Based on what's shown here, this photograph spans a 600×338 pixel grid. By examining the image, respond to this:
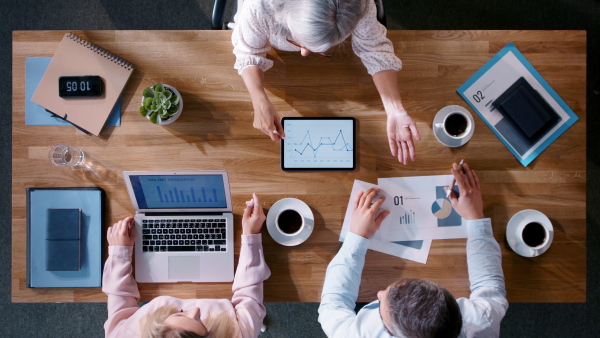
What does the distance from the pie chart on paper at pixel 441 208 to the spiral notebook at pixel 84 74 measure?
1081 mm

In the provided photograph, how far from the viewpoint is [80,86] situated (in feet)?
4.27

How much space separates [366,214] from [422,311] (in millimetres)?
332

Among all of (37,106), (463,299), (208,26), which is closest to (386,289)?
(463,299)

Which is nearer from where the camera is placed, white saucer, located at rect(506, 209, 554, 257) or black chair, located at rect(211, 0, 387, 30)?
white saucer, located at rect(506, 209, 554, 257)

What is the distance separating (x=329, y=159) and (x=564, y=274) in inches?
33.3

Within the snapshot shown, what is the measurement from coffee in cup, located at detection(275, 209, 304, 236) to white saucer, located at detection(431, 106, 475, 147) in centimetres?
53

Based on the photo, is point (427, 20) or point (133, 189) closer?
point (133, 189)

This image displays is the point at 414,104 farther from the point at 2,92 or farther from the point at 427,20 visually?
the point at 2,92

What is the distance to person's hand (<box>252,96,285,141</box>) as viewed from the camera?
1247 mm

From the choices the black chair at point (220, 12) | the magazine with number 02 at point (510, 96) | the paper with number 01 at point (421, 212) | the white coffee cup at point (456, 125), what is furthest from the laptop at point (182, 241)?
the magazine with number 02 at point (510, 96)

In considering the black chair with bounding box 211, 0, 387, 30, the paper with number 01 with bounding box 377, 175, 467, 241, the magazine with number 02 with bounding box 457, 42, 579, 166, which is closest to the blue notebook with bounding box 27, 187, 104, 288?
the black chair with bounding box 211, 0, 387, 30

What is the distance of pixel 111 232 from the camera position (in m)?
1.30

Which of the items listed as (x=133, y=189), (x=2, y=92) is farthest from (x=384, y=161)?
(x=2, y=92)

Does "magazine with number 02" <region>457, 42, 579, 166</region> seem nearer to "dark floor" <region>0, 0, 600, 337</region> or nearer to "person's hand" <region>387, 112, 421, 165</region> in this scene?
"person's hand" <region>387, 112, 421, 165</region>
